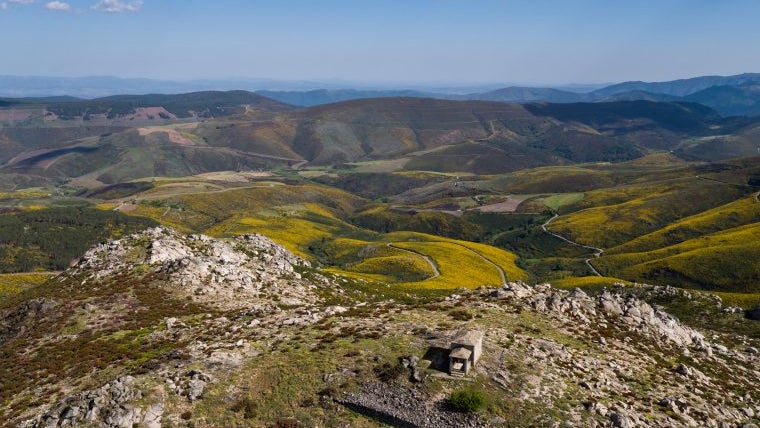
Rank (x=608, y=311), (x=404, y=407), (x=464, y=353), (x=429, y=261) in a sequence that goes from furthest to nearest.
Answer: (x=429, y=261) → (x=608, y=311) → (x=464, y=353) → (x=404, y=407)

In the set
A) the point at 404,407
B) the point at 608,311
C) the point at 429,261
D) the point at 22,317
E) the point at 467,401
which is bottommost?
the point at 429,261

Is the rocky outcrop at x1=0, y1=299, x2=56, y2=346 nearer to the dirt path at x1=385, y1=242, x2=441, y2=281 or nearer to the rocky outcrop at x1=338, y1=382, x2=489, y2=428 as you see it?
the rocky outcrop at x1=338, y1=382, x2=489, y2=428

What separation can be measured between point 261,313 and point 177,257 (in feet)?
93.4

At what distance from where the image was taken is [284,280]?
8369 centimetres

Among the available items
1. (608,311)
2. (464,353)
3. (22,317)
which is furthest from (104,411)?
(608,311)

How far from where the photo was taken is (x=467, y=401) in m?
A: 37.5

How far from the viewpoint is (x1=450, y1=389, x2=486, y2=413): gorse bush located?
37.3 metres

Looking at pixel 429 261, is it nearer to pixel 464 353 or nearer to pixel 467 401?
pixel 464 353

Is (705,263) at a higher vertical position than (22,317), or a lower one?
lower

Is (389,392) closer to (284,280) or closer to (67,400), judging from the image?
(67,400)

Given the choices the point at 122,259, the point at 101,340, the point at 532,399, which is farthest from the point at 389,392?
the point at 122,259

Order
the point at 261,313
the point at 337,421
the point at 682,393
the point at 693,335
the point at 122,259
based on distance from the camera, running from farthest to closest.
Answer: the point at 122,259 < the point at 693,335 < the point at 261,313 < the point at 682,393 < the point at 337,421

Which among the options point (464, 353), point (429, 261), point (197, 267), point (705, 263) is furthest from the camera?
point (429, 261)

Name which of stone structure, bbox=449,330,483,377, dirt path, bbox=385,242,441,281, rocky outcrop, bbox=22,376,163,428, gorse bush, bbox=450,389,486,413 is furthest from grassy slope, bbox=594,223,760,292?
rocky outcrop, bbox=22,376,163,428
